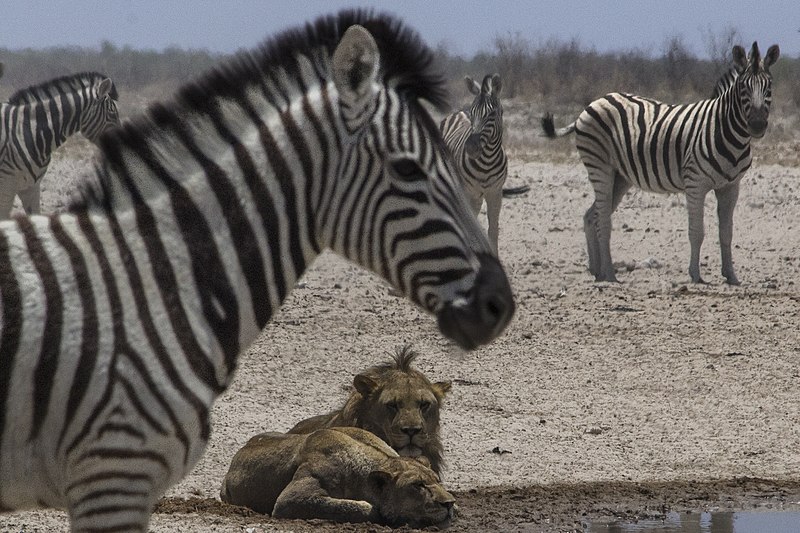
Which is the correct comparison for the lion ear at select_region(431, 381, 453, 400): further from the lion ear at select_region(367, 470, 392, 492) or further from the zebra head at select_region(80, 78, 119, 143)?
the zebra head at select_region(80, 78, 119, 143)

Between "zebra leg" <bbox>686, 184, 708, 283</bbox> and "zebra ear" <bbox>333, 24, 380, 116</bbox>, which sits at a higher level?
"zebra ear" <bbox>333, 24, 380, 116</bbox>

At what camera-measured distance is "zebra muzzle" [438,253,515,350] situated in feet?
12.7

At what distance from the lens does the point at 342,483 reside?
703 cm

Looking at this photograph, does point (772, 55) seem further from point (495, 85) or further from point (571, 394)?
point (571, 394)

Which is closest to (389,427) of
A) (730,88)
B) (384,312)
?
(384,312)

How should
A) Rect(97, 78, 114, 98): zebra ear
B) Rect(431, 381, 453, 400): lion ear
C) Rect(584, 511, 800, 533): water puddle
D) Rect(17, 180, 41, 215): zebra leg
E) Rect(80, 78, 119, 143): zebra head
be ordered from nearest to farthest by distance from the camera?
Rect(584, 511, 800, 533): water puddle, Rect(431, 381, 453, 400): lion ear, Rect(17, 180, 41, 215): zebra leg, Rect(80, 78, 119, 143): zebra head, Rect(97, 78, 114, 98): zebra ear

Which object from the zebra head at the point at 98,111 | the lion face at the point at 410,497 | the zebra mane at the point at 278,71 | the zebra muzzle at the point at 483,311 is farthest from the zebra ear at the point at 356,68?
the zebra head at the point at 98,111

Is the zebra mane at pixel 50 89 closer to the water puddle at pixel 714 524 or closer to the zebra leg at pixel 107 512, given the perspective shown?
the water puddle at pixel 714 524

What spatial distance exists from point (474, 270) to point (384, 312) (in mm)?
8449

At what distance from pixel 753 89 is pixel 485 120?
11.8ft

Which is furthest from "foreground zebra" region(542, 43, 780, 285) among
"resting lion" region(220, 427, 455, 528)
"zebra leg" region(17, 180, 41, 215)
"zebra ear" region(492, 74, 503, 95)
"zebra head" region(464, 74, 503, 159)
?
"resting lion" region(220, 427, 455, 528)

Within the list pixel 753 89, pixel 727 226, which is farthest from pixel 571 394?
pixel 753 89

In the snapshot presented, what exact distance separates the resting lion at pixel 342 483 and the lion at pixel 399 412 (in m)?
0.31

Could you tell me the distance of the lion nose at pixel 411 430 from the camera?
7516 millimetres
